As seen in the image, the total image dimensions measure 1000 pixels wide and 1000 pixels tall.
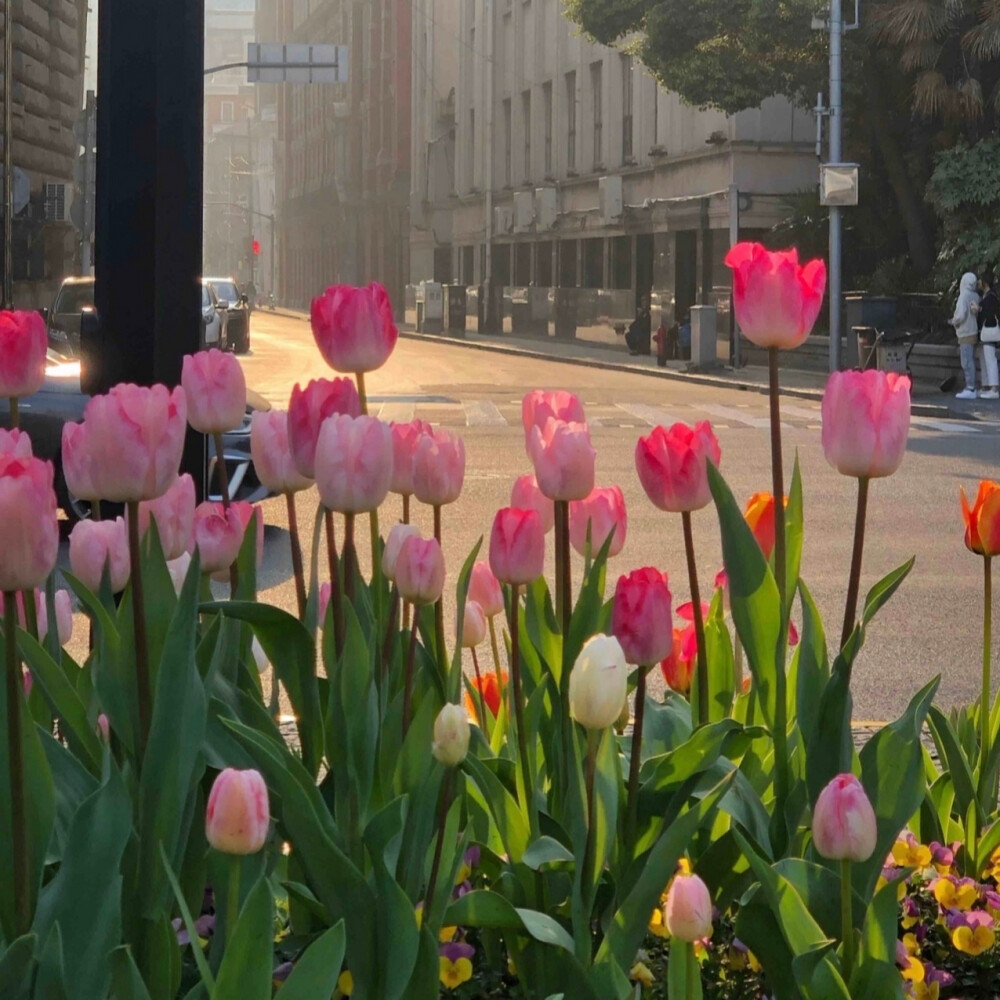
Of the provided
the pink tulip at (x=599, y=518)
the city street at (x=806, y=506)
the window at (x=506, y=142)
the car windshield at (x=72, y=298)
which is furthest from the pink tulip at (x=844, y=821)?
the window at (x=506, y=142)

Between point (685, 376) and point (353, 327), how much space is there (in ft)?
91.2

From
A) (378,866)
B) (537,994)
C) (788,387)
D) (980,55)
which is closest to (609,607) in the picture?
(537,994)

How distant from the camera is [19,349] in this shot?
2.27 metres

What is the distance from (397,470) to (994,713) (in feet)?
3.13

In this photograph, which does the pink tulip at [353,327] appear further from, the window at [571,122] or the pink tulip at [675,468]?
the window at [571,122]

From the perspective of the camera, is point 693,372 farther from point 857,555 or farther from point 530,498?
point 857,555

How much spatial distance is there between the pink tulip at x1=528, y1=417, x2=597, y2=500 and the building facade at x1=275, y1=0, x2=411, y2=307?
6099 cm

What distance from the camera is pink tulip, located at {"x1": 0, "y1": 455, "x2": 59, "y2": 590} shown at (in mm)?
1619

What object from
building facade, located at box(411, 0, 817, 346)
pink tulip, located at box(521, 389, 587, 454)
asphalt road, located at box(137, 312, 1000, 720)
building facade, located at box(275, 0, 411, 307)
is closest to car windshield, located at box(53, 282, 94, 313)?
asphalt road, located at box(137, 312, 1000, 720)

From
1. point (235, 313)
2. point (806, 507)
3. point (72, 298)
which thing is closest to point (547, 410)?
point (806, 507)

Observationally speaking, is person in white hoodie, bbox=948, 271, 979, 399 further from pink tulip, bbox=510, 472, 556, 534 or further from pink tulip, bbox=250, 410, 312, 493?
pink tulip, bbox=250, 410, 312, 493

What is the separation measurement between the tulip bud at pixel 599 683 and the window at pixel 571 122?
46518mm

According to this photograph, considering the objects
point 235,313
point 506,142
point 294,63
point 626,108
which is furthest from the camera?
point 506,142

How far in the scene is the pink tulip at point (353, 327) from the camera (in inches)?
88.8
